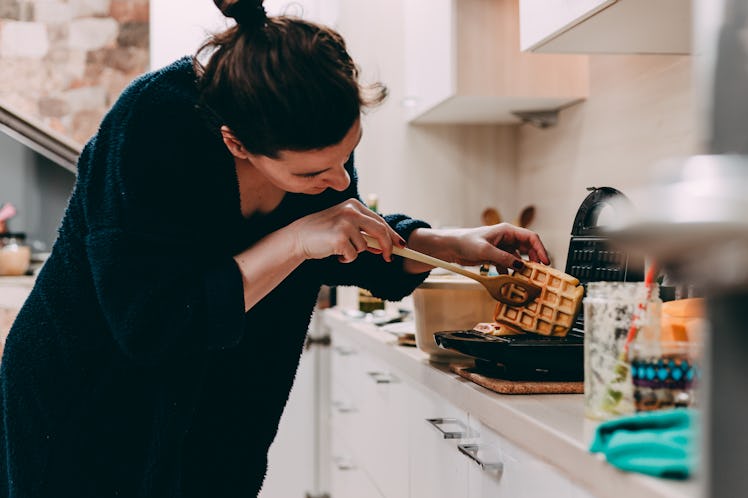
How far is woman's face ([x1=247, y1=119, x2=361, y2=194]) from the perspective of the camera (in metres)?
1.02

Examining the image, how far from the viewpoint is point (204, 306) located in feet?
3.50

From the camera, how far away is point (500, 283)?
121 cm

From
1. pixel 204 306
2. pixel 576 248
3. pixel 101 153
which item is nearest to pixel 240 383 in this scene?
pixel 204 306

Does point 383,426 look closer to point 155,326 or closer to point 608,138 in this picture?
point 155,326

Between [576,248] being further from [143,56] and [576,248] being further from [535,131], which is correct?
[143,56]

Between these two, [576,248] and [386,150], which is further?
[386,150]

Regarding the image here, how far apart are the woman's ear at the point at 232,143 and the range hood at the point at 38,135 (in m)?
1.23

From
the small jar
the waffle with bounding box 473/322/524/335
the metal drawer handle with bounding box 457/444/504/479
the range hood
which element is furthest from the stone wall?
the metal drawer handle with bounding box 457/444/504/479

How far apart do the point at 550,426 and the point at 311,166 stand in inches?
17.8

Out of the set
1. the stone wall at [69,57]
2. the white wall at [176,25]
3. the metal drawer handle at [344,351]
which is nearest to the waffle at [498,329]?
the metal drawer handle at [344,351]

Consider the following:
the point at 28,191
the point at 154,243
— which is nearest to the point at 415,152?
the point at 154,243

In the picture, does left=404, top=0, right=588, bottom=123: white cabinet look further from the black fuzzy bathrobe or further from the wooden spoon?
the wooden spoon

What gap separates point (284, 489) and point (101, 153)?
1.73m

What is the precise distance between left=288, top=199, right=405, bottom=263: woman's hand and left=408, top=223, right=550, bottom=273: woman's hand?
0.69 feet
